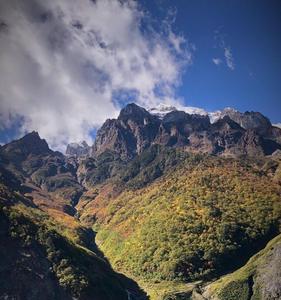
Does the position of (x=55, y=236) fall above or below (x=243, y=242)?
below

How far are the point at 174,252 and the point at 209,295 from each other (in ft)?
98.0

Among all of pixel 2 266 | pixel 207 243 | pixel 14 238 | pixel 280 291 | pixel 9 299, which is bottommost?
pixel 9 299

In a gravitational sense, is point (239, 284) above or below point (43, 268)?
above

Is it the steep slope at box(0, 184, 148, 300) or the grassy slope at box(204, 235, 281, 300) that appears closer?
the steep slope at box(0, 184, 148, 300)

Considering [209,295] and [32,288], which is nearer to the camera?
[32,288]

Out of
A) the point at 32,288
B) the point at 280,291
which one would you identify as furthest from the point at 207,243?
the point at 32,288

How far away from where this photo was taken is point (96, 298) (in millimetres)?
138625

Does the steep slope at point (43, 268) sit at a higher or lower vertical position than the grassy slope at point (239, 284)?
lower

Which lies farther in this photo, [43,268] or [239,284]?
[239,284]

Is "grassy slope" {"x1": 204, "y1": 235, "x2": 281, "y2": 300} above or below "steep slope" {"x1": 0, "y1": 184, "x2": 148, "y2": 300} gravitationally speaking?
above

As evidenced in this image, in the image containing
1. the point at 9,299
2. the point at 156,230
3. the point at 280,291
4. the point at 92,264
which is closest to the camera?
the point at 9,299

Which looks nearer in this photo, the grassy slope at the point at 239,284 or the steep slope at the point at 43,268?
the steep slope at the point at 43,268

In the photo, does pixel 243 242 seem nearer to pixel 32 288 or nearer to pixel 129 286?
pixel 129 286

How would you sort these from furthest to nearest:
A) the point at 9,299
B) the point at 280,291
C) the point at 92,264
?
1. the point at 92,264
2. the point at 280,291
3. the point at 9,299
